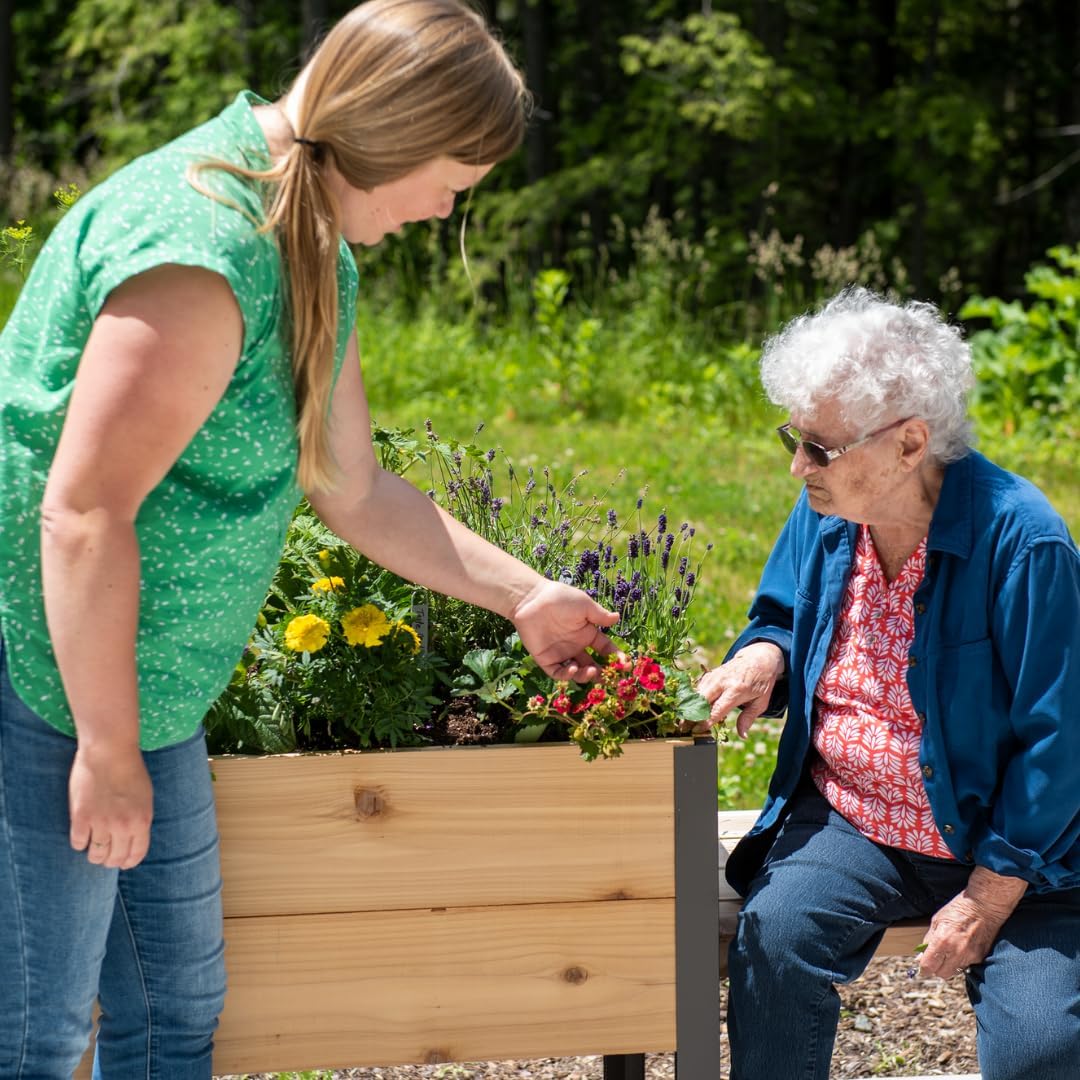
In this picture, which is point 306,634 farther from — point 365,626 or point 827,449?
point 827,449

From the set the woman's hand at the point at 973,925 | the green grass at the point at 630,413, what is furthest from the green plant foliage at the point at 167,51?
the woman's hand at the point at 973,925

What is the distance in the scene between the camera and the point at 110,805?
1.52 m

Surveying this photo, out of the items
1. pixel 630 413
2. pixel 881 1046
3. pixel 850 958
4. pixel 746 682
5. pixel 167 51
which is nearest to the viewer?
pixel 850 958

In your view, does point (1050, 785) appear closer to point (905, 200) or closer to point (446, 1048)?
point (446, 1048)

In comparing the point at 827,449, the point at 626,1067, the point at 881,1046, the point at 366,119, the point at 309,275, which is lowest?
the point at 881,1046

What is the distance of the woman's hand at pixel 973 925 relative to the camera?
7.13 ft

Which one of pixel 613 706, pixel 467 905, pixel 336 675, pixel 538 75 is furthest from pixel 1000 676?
pixel 538 75

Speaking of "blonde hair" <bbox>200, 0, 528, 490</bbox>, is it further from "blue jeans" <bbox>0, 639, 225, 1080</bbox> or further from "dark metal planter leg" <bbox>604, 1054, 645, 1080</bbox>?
"dark metal planter leg" <bbox>604, 1054, 645, 1080</bbox>

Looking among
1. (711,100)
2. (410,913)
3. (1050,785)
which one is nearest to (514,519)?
(410,913)

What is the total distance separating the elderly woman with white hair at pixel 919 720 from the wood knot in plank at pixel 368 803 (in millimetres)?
580

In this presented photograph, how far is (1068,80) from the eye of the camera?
48.0ft

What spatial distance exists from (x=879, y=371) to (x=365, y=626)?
0.90m

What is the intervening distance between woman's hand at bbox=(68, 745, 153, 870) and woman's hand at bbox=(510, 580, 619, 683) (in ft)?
2.27

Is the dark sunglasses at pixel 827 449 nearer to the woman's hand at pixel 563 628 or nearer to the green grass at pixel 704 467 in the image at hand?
the woman's hand at pixel 563 628
